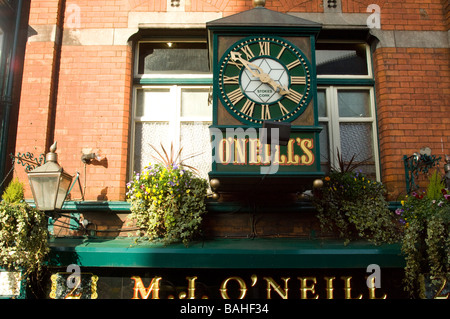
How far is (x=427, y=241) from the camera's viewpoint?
489 centimetres

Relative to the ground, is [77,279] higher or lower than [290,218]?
lower

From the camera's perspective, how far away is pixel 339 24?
6781 millimetres

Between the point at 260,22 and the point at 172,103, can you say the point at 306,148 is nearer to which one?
the point at 260,22

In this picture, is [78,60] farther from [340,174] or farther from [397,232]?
[397,232]

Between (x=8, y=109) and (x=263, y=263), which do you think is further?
(x=8, y=109)

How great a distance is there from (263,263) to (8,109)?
4.48 meters

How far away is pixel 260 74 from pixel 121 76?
235 cm

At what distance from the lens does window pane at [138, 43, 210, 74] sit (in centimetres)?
695

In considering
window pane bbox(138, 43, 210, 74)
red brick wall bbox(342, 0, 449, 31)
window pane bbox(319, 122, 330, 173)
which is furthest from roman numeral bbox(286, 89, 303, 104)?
red brick wall bbox(342, 0, 449, 31)

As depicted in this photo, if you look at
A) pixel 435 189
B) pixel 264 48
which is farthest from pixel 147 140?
pixel 435 189

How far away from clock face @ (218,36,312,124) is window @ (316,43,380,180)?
1522 millimetres

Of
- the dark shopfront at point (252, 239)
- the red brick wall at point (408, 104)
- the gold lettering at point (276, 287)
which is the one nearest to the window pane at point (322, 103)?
the red brick wall at point (408, 104)

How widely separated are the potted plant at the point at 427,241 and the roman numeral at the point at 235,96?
7.97 feet
